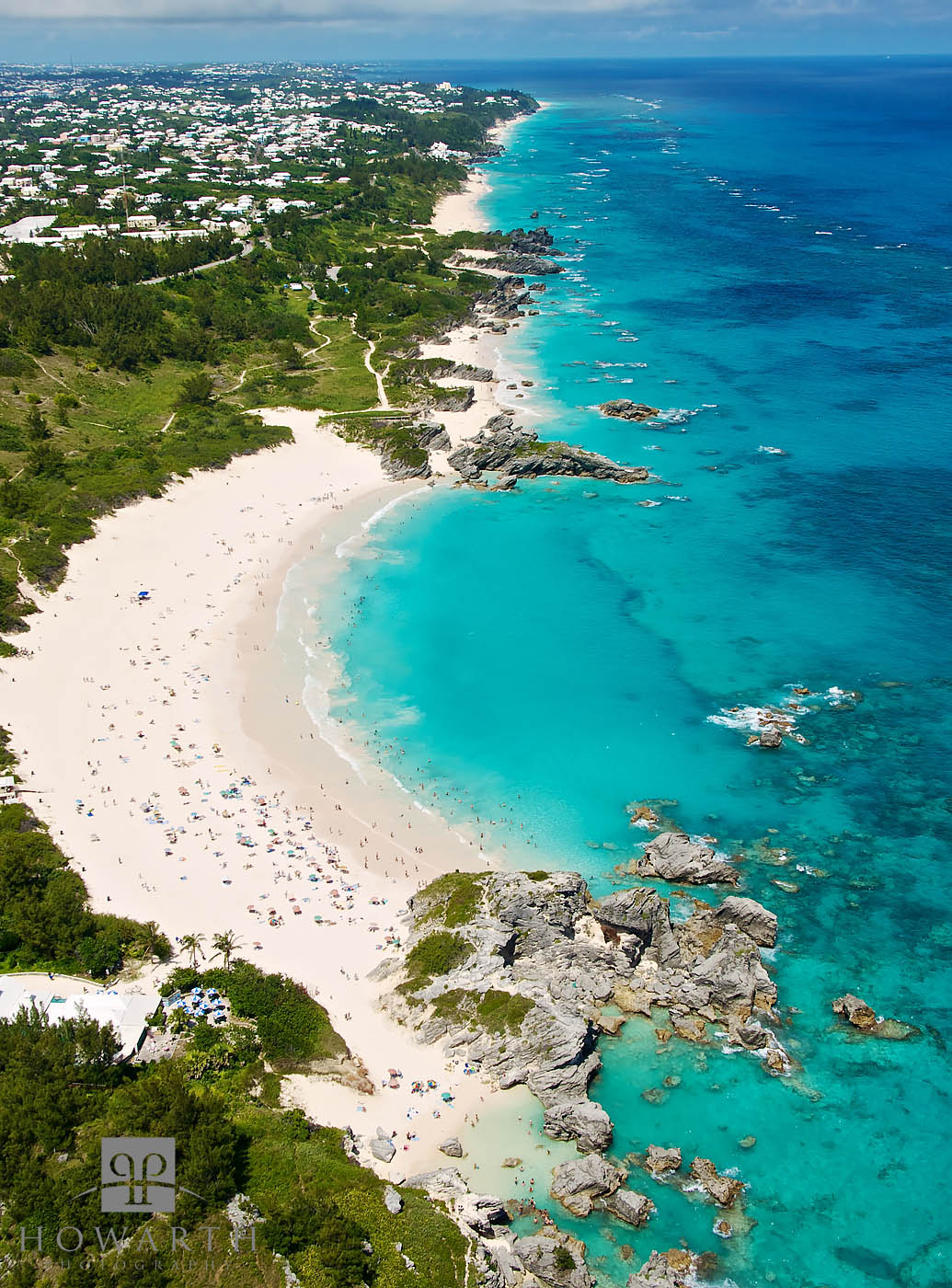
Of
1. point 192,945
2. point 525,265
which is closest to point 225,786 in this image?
point 192,945

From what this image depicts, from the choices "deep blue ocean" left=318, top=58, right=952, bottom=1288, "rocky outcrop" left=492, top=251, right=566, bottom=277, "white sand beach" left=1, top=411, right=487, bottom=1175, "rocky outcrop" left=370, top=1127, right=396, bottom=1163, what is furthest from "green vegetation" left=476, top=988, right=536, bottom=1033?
"rocky outcrop" left=492, top=251, right=566, bottom=277

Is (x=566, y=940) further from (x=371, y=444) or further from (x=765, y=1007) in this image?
(x=371, y=444)

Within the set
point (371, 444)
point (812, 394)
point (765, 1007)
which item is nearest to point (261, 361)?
point (371, 444)

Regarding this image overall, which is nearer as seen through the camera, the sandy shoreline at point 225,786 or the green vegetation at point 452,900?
the sandy shoreline at point 225,786

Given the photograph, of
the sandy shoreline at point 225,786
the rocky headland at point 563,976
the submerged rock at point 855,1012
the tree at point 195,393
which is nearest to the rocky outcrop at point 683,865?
the rocky headland at point 563,976

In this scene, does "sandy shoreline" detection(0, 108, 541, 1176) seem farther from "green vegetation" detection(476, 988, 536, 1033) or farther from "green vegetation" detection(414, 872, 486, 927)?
"green vegetation" detection(476, 988, 536, 1033)

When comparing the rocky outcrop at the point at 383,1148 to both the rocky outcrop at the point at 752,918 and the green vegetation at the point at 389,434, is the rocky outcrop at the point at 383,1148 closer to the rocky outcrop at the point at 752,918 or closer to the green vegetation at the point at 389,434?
the rocky outcrop at the point at 752,918
